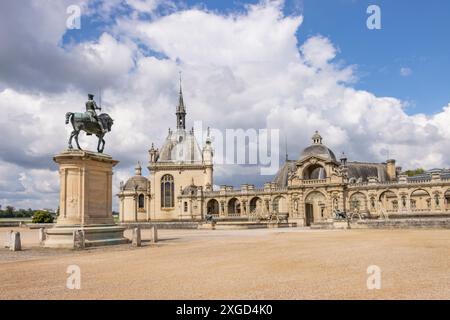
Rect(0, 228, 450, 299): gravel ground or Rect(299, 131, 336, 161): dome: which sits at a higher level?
Rect(299, 131, 336, 161): dome

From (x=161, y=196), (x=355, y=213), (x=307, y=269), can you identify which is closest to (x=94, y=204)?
(x=307, y=269)

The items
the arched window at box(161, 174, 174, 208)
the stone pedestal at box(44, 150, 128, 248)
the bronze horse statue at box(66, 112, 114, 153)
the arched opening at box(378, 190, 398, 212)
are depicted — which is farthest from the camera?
the arched window at box(161, 174, 174, 208)

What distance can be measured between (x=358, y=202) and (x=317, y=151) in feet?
31.9

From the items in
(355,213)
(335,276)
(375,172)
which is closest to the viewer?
(335,276)

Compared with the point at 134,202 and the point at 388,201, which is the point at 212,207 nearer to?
the point at 134,202

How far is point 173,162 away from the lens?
81500 millimetres

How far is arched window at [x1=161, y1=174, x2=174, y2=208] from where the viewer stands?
80.6 m

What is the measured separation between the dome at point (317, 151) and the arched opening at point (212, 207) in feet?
63.3

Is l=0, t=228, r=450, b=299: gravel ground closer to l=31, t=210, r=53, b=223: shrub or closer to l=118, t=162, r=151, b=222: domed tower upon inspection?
l=31, t=210, r=53, b=223: shrub

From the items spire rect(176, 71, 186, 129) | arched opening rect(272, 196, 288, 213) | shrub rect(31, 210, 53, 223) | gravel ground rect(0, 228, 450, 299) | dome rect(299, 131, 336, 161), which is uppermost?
spire rect(176, 71, 186, 129)

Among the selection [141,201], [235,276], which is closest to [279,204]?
[141,201]

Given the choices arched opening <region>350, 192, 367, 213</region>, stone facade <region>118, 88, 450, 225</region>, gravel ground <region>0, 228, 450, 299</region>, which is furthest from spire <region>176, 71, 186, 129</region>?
gravel ground <region>0, 228, 450, 299</region>
